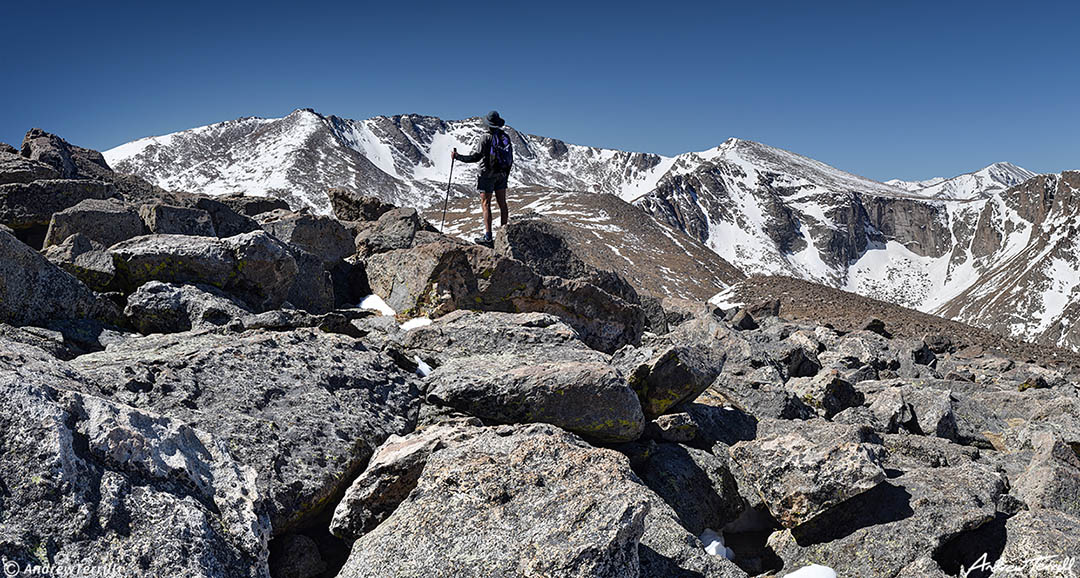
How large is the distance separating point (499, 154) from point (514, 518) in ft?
44.5

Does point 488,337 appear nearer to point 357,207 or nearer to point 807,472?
point 807,472

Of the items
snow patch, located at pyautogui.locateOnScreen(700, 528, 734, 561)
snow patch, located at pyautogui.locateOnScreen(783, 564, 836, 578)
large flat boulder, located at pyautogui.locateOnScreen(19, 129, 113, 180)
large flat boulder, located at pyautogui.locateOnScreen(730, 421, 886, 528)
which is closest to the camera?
snow patch, located at pyautogui.locateOnScreen(783, 564, 836, 578)

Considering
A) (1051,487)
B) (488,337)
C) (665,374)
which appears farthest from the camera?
(488,337)

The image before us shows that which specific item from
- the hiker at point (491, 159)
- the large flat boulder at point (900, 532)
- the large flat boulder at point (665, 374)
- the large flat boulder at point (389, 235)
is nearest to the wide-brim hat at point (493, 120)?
the hiker at point (491, 159)

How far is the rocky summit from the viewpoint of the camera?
474 centimetres

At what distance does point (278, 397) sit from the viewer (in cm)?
702

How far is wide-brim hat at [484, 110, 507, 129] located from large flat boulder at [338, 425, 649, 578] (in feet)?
41.1

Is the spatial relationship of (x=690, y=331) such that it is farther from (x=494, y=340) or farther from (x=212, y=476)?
(x=212, y=476)

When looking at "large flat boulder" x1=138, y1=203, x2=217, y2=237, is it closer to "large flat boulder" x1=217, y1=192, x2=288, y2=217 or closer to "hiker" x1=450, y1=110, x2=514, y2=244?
"hiker" x1=450, y1=110, x2=514, y2=244

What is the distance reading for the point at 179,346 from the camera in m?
7.64

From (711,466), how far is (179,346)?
7215 mm

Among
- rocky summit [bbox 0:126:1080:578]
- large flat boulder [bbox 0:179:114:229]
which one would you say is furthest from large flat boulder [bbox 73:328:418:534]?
large flat boulder [bbox 0:179:114:229]

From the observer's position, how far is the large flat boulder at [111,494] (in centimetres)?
406
